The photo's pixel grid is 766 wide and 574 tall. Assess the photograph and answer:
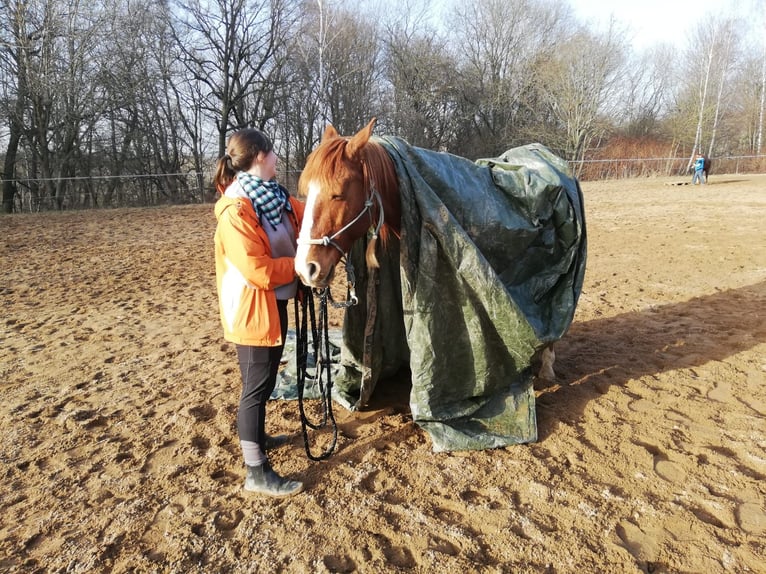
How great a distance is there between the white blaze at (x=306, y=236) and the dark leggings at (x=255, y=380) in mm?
306

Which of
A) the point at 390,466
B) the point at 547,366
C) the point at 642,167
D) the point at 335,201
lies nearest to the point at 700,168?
the point at 642,167

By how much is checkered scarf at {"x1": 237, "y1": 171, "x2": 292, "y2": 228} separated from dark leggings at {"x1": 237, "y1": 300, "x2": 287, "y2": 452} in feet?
1.37

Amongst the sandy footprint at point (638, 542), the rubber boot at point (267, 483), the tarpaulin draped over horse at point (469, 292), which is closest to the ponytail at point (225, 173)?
the tarpaulin draped over horse at point (469, 292)

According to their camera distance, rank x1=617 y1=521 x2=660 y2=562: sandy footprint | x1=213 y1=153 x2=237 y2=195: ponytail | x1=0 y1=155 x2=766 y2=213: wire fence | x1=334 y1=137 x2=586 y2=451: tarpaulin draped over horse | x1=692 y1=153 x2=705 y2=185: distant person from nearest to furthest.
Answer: x1=617 y1=521 x2=660 y2=562: sandy footprint → x1=213 y1=153 x2=237 y2=195: ponytail → x1=334 y1=137 x2=586 y2=451: tarpaulin draped over horse → x1=0 y1=155 x2=766 y2=213: wire fence → x1=692 y1=153 x2=705 y2=185: distant person

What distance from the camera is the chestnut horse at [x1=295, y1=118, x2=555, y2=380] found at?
6.57ft

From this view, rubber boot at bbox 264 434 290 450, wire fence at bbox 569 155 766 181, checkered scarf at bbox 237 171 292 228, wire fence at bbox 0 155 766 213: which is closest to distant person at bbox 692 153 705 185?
wire fence at bbox 0 155 766 213

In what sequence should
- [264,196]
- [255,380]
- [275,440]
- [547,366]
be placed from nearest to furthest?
[264,196] < [255,380] < [275,440] < [547,366]

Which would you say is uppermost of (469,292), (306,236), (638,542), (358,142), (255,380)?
(358,142)

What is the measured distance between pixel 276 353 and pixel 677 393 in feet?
9.15

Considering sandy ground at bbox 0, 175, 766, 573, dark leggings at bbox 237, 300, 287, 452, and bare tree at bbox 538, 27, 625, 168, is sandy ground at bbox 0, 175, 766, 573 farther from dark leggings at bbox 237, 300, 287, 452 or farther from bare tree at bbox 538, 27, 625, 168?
bare tree at bbox 538, 27, 625, 168

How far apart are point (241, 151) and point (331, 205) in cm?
46

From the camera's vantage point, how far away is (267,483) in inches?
90.7

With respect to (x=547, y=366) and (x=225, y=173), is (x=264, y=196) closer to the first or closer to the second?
(x=225, y=173)

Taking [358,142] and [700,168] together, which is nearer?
[358,142]
